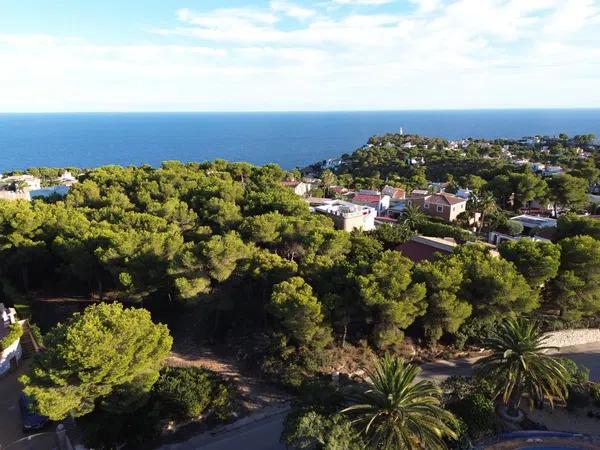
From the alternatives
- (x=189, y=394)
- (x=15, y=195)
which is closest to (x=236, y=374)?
(x=189, y=394)

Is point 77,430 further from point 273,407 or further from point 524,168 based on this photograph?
point 524,168

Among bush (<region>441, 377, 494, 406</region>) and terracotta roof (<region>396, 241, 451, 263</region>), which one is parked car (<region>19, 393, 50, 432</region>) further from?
terracotta roof (<region>396, 241, 451, 263</region>)

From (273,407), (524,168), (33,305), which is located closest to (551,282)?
(273,407)

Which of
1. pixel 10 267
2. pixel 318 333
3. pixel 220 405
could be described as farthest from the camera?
pixel 10 267

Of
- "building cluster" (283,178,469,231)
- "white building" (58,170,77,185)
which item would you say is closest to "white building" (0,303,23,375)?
"building cluster" (283,178,469,231)

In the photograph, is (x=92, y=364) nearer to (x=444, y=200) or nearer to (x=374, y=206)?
(x=374, y=206)

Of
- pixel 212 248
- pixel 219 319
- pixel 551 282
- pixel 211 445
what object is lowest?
pixel 211 445
